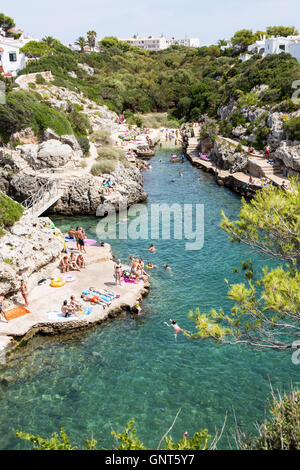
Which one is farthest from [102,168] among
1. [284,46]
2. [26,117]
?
[284,46]

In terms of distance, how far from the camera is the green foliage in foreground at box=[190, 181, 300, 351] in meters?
10.1

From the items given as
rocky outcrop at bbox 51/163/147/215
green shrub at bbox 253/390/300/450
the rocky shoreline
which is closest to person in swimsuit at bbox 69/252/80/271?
the rocky shoreline

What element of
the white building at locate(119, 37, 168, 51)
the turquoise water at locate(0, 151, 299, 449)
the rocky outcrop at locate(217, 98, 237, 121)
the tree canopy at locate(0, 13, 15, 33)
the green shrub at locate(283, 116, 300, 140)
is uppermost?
the white building at locate(119, 37, 168, 51)

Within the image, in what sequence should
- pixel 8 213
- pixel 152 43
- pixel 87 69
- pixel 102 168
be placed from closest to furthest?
pixel 8 213, pixel 102 168, pixel 87 69, pixel 152 43

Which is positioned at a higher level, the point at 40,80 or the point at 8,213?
the point at 40,80

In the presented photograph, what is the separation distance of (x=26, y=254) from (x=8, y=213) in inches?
127

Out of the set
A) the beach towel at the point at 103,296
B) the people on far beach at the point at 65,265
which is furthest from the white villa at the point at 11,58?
the beach towel at the point at 103,296

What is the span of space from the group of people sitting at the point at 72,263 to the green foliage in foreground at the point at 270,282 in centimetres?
1202

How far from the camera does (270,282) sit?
1017 centimetres

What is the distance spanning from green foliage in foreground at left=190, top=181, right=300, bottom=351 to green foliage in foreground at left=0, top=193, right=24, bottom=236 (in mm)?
13531

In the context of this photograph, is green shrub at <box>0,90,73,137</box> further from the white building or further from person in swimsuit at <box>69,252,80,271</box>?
the white building

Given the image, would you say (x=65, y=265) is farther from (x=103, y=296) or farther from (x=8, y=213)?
(x=8, y=213)

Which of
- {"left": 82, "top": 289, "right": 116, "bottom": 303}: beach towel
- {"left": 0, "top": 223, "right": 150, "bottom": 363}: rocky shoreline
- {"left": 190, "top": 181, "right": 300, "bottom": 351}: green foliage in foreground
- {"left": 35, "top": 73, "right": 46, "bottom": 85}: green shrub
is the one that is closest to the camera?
{"left": 190, "top": 181, "right": 300, "bottom": 351}: green foliage in foreground
